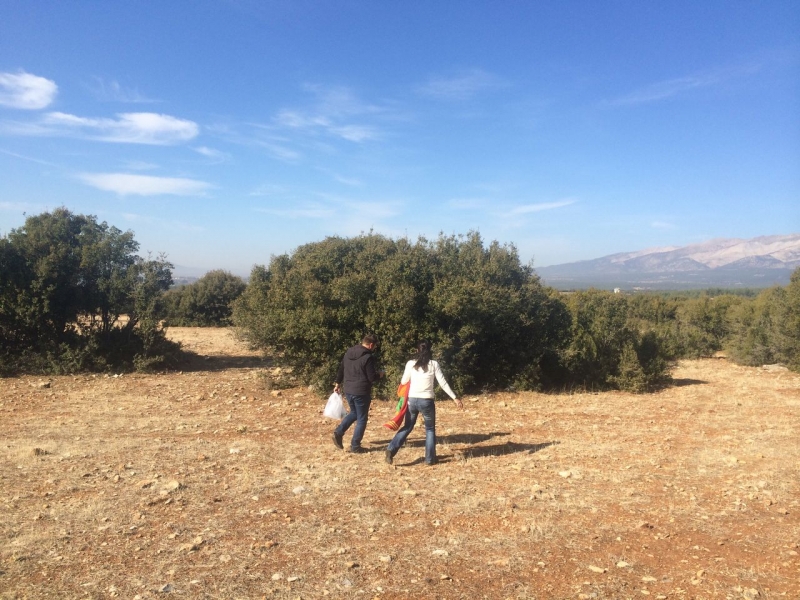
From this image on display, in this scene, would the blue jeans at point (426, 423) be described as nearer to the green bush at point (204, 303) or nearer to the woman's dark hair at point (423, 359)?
the woman's dark hair at point (423, 359)

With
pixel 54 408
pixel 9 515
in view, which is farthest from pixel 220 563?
pixel 54 408

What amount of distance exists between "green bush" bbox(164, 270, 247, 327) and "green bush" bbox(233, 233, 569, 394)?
57.4ft

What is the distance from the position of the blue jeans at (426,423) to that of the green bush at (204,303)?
25.4 meters

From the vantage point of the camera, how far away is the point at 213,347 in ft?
72.4

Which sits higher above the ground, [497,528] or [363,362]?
[363,362]

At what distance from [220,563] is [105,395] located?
9531mm

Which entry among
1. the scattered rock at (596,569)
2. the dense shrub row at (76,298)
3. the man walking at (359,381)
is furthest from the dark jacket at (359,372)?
the dense shrub row at (76,298)

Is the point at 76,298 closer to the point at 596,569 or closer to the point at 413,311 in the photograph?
the point at 413,311

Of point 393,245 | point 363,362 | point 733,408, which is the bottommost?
point 733,408

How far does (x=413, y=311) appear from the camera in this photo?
518 inches

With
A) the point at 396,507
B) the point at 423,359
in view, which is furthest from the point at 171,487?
the point at 423,359

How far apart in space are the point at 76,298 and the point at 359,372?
1158 cm

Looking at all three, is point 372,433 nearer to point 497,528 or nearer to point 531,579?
point 497,528

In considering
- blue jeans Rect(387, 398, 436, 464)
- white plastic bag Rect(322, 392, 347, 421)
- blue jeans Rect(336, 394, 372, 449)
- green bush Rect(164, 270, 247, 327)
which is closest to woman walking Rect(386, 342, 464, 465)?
blue jeans Rect(387, 398, 436, 464)
